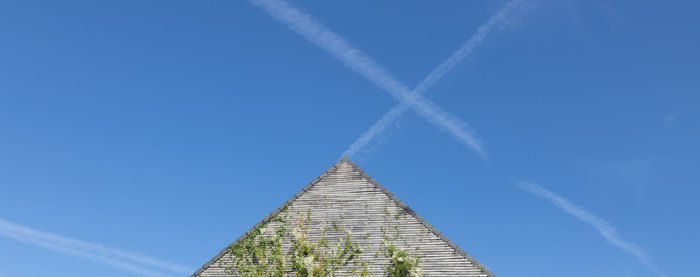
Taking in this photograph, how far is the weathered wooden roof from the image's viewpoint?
15406mm

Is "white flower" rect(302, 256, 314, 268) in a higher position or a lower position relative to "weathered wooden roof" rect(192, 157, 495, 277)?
lower

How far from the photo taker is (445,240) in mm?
15844

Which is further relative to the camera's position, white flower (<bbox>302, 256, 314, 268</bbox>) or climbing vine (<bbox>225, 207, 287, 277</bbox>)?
climbing vine (<bbox>225, 207, 287, 277</bbox>)

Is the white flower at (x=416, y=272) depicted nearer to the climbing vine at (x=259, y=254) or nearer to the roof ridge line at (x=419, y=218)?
the roof ridge line at (x=419, y=218)

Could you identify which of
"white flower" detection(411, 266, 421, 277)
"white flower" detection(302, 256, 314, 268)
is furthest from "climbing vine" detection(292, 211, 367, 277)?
"white flower" detection(411, 266, 421, 277)

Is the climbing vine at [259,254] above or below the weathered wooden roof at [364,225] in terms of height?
below

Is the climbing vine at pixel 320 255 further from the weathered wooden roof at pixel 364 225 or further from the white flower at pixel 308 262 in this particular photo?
the weathered wooden roof at pixel 364 225

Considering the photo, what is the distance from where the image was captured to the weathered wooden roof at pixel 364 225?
1541 cm

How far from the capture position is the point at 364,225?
16.2m

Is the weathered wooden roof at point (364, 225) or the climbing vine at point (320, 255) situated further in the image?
the weathered wooden roof at point (364, 225)

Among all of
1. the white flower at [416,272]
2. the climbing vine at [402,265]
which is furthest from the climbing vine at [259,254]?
the white flower at [416,272]

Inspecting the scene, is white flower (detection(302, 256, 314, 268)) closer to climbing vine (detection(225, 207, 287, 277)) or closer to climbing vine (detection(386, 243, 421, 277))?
climbing vine (detection(225, 207, 287, 277))

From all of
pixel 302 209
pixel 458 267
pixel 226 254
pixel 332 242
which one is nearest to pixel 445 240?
pixel 458 267

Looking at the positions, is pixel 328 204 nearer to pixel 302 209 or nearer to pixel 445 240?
pixel 302 209
